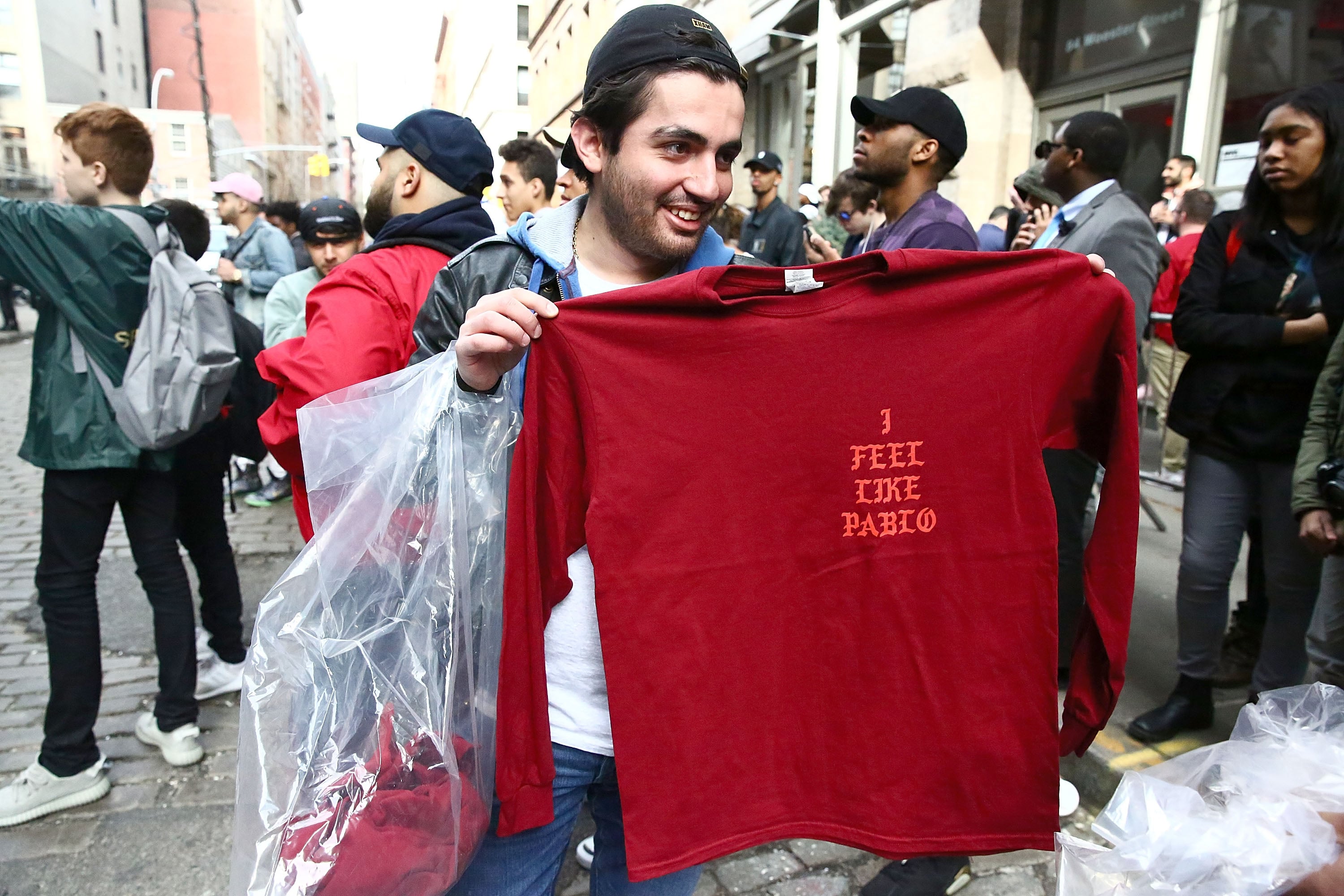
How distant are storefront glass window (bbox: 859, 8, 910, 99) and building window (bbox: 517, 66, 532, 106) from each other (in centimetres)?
4118

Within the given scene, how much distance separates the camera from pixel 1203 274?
3.11m

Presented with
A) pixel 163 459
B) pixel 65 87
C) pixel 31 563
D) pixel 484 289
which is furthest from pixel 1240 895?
pixel 65 87

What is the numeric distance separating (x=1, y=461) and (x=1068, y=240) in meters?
8.74

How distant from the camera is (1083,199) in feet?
11.3

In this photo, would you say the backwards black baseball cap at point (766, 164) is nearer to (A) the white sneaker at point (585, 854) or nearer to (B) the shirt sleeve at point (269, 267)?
(B) the shirt sleeve at point (269, 267)

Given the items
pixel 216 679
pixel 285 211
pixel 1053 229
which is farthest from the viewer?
pixel 285 211

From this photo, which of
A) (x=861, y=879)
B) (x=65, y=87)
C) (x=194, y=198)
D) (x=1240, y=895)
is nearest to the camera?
(x=1240, y=895)

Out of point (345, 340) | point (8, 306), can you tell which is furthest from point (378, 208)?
point (8, 306)

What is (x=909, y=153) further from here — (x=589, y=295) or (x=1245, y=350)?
(x=589, y=295)

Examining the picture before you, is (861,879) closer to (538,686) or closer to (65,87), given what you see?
(538,686)

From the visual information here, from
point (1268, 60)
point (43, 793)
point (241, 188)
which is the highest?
point (1268, 60)

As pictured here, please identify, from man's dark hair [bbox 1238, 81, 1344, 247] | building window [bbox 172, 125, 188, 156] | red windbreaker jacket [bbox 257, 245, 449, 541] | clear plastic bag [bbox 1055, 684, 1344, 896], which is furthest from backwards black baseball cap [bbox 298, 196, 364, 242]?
building window [bbox 172, 125, 188, 156]

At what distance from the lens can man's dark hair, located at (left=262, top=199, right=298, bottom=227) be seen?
8578 mm

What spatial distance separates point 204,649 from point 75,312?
6.13ft
